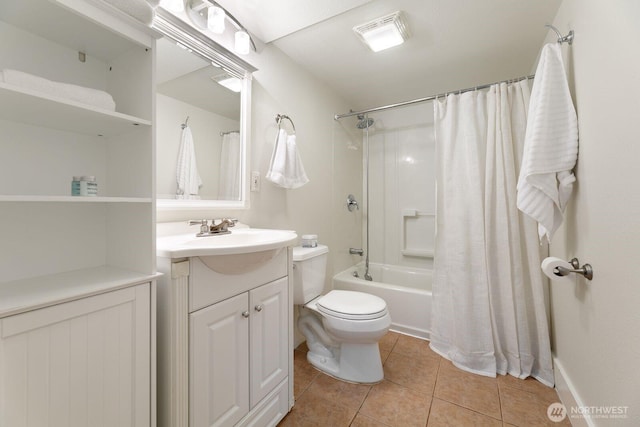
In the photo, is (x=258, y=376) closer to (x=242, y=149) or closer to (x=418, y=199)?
(x=242, y=149)

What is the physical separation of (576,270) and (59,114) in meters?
1.98

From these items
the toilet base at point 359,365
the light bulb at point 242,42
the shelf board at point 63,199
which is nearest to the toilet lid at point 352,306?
the toilet base at point 359,365

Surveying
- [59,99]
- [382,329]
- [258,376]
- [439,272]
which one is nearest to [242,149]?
[59,99]

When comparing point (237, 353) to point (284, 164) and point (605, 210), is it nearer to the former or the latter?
point (284, 164)

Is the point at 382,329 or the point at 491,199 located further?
the point at 491,199

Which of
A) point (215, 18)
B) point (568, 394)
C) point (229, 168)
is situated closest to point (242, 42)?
point (215, 18)

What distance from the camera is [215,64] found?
1.40m

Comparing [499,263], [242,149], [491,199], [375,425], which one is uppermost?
[242,149]

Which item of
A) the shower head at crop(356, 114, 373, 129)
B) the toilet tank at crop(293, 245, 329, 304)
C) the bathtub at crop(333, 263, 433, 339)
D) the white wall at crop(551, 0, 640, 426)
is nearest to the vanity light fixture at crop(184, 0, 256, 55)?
the toilet tank at crop(293, 245, 329, 304)

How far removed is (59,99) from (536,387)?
252 cm

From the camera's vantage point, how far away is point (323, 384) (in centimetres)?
153

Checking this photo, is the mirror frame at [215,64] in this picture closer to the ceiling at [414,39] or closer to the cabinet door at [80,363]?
the ceiling at [414,39]

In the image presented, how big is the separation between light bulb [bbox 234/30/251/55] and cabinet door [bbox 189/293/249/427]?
4.31 ft

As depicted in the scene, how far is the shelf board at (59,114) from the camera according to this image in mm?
618
